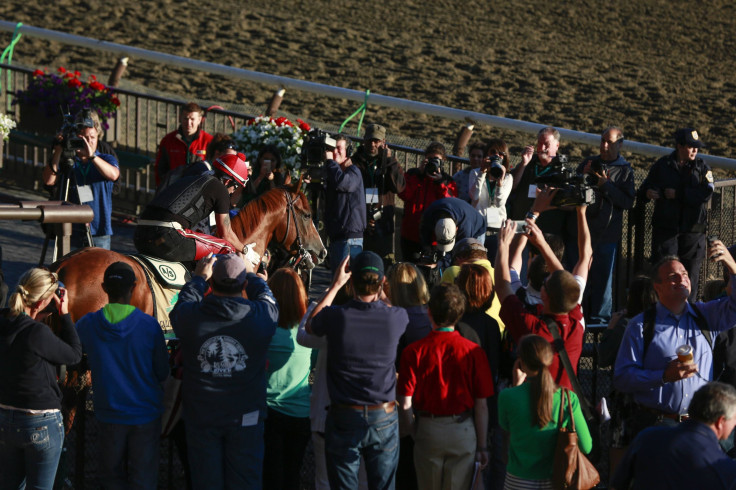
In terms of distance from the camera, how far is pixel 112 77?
1475 cm

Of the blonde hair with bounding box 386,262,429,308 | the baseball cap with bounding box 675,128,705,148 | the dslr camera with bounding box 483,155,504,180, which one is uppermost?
the baseball cap with bounding box 675,128,705,148

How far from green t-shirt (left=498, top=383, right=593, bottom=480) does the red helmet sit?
3546 millimetres

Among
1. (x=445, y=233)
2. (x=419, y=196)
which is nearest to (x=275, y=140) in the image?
(x=419, y=196)

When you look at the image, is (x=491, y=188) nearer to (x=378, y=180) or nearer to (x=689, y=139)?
(x=378, y=180)

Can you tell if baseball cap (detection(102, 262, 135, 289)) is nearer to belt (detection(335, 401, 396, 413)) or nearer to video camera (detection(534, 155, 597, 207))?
belt (detection(335, 401, 396, 413))

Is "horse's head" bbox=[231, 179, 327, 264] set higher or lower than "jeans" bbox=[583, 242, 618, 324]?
higher

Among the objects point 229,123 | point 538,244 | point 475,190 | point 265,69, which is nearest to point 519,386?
point 538,244

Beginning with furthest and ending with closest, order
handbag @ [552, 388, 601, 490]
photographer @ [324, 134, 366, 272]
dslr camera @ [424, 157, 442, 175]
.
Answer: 1. dslr camera @ [424, 157, 442, 175]
2. photographer @ [324, 134, 366, 272]
3. handbag @ [552, 388, 601, 490]

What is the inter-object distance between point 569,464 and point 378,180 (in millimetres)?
5465

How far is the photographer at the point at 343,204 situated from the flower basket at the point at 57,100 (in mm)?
4626

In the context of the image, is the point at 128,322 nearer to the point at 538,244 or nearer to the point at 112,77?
the point at 538,244

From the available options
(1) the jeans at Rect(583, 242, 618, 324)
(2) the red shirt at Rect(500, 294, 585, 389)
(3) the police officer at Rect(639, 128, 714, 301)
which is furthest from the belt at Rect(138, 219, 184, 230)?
(3) the police officer at Rect(639, 128, 714, 301)

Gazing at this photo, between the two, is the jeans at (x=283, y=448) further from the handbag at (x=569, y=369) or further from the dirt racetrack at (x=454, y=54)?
the dirt racetrack at (x=454, y=54)

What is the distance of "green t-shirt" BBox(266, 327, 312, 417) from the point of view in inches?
260
